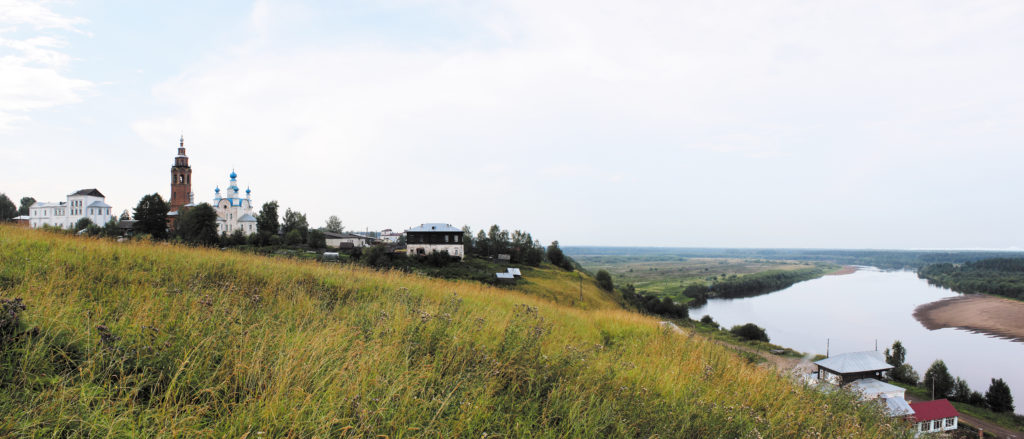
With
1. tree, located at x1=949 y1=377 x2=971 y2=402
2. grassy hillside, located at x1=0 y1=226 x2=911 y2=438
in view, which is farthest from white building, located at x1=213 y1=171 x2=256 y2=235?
tree, located at x1=949 y1=377 x2=971 y2=402

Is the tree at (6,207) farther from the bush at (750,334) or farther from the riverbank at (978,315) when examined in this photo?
the riverbank at (978,315)

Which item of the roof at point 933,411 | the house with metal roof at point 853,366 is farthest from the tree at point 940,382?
the house with metal roof at point 853,366

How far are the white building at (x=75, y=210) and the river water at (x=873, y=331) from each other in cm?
6740

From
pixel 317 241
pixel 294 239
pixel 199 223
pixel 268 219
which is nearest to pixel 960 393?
pixel 317 241

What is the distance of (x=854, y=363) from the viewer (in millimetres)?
18453

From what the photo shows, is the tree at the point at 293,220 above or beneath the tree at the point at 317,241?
above

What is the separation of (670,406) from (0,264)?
27.9 feet

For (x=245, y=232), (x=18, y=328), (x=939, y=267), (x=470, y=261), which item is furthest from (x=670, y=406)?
(x=939, y=267)

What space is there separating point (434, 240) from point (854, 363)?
36.7m

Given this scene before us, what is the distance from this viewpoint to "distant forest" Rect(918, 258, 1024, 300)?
85081 millimetres

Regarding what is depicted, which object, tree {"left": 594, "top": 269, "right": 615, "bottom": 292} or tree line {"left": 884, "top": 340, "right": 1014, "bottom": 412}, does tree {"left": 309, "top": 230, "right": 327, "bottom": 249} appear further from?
tree line {"left": 884, "top": 340, "right": 1014, "bottom": 412}

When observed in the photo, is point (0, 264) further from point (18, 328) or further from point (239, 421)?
point (239, 421)

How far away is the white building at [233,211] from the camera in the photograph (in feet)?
168

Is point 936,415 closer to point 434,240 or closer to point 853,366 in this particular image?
point 853,366
